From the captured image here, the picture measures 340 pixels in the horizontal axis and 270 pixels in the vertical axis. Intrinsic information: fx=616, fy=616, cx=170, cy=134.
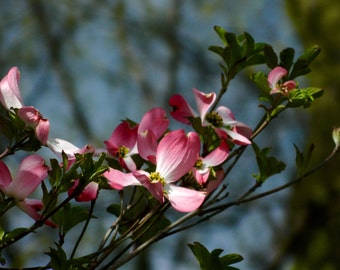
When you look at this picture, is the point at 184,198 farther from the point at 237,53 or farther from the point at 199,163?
the point at 237,53

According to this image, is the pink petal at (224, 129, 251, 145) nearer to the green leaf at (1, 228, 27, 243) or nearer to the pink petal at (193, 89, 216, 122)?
the pink petal at (193, 89, 216, 122)

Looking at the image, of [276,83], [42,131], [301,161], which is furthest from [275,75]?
[42,131]

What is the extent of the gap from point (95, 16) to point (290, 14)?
5.73ft

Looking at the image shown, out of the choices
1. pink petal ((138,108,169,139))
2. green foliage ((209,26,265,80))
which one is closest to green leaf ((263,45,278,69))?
green foliage ((209,26,265,80))

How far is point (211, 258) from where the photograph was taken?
503 mm

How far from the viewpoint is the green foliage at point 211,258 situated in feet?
1.65

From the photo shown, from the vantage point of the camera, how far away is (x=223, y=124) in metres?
0.56

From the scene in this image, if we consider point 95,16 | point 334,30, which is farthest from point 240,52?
point 95,16

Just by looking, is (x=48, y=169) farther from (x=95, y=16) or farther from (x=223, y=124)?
(x=95, y=16)

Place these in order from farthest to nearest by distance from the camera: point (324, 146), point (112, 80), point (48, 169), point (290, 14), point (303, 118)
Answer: point (112, 80), point (303, 118), point (290, 14), point (324, 146), point (48, 169)

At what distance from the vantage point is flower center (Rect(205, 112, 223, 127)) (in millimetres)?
563

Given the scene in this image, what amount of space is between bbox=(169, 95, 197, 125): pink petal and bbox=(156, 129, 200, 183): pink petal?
61 mm

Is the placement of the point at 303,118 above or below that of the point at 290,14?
below

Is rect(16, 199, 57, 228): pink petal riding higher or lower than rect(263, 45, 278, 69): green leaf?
lower
